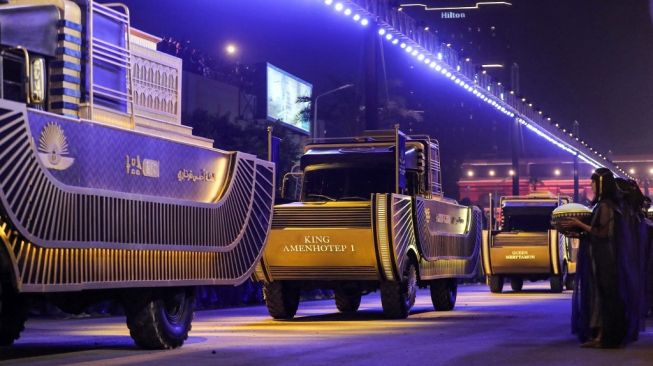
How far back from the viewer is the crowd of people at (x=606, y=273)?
15.3 metres

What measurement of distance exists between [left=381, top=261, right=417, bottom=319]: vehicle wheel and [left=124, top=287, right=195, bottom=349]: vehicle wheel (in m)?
7.44

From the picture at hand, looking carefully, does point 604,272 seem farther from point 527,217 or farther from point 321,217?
point 527,217

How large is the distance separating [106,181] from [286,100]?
234 ft

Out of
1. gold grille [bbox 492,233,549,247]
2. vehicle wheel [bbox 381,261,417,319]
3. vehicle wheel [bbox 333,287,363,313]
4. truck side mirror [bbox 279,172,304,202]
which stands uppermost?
truck side mirror [bbox 279,172,304,202]

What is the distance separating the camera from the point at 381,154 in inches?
957

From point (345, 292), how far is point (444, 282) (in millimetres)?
2594

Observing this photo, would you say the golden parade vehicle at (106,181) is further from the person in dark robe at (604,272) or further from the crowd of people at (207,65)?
the crowd of people at (207,65)

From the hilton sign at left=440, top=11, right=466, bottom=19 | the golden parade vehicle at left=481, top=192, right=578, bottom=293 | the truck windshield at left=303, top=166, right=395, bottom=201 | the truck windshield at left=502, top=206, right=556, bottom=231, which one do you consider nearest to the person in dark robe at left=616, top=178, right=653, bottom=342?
the truck windshield at left=303, top=166, right=395, bottom=201

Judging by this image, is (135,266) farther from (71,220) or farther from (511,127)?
(511,127)

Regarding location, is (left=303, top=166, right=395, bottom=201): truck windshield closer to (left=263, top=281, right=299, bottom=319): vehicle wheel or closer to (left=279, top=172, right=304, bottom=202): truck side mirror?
(left=279, top=172, right=304, bottom=202): truck side mirror

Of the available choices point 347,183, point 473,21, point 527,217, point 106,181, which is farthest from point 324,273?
point 473,21

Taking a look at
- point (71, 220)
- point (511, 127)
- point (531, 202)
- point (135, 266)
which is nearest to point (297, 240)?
point (135, 266)

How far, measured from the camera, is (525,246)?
40.8 m

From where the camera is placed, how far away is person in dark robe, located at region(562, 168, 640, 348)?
1527 cm
